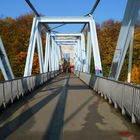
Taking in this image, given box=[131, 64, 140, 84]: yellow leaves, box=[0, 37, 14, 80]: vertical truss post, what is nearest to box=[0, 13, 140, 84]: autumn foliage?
box=[131, 64, 140, 84]: yellow leaves

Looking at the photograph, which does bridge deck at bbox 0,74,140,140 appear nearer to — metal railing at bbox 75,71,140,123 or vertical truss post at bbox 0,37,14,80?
metal railing at bbox 75,71,140,123

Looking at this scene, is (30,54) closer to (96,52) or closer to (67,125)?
(96,52)

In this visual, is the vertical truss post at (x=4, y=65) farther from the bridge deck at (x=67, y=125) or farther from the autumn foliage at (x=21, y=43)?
the autumn foliage at (x=21, y=43)

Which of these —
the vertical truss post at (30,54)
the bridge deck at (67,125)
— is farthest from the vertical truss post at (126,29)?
the vertical truss post at (30,54)

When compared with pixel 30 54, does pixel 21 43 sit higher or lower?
higher

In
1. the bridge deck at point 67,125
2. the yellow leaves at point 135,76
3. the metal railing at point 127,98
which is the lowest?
the yellow leaves at point 135,76

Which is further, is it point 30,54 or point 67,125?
point 30,54

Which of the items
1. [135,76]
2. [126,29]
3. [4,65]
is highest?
[126,29]

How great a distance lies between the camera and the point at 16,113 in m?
15.0

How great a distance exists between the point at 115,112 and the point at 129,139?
5436 mm

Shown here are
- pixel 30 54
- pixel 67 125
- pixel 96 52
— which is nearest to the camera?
pixel 67 125

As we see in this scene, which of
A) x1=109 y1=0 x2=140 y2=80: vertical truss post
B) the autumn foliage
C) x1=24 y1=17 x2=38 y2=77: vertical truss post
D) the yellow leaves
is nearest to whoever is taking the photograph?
x1=109 y1=0 x2=140 y2=80: vertical truss post

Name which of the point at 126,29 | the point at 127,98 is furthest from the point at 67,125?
the point at 126,29

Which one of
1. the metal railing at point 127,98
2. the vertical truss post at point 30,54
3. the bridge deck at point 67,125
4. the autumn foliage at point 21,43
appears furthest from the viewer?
the autumn foliage at point 21,43
